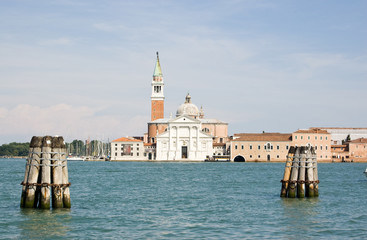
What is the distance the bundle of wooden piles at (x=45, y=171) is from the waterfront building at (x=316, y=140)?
258 feet

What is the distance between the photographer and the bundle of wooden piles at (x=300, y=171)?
2136 cm

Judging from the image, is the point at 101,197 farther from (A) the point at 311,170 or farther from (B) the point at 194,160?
(B) the point at 194,160

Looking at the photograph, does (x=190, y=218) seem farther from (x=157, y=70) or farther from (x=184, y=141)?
(x=157, y=70)

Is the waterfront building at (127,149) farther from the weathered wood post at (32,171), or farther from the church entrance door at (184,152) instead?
the weathered wood post at (32,171)

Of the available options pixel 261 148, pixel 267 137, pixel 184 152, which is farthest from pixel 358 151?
pixel 184 152

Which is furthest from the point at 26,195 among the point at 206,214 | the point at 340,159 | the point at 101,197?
the point at 340,159

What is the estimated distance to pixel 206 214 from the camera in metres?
19.6

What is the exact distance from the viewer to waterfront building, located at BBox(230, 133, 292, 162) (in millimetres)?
95625

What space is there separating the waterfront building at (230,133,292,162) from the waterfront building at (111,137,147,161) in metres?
16.1

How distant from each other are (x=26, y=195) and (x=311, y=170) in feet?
31.3

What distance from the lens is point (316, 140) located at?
309 feet

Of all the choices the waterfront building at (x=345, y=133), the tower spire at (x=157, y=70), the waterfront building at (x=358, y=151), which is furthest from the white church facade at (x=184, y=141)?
the waterfront building at (x=345, y=133)

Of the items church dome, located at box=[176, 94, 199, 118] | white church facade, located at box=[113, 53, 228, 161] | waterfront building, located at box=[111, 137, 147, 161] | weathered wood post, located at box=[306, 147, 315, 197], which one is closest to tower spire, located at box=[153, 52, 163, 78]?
church dome, located at box=[176, 94, 199, 118]

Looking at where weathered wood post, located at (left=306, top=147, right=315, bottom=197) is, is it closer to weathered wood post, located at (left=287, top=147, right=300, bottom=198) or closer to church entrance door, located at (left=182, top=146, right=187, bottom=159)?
weathered wood post, located at (left=287, top=147, right=300, bottom=198)
